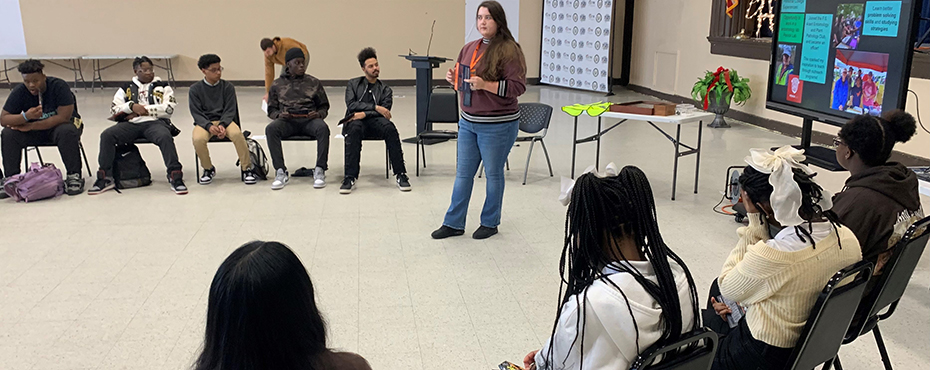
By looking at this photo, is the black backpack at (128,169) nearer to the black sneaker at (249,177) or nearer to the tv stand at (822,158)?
the black sneaker at (249,177)

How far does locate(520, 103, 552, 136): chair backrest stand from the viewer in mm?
5613

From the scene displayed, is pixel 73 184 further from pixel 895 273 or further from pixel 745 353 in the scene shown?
pixel 895 273

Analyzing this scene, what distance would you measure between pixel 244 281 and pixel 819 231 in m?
1.47

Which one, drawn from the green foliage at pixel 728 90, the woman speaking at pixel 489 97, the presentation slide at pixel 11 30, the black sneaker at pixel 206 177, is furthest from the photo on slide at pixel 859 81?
the presentation slide at pixel 11 30

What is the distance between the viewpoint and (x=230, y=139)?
534 cm

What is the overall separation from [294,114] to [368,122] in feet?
1.88

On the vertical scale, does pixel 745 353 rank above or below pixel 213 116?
below

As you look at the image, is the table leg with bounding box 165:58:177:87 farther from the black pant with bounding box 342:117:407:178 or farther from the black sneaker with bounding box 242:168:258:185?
the black pant with bounding box 342:117:407:178

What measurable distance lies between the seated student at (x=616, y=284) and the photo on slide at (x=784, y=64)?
358 cm

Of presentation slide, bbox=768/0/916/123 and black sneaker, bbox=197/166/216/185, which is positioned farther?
black sneaker, bbox=197/166/216/185

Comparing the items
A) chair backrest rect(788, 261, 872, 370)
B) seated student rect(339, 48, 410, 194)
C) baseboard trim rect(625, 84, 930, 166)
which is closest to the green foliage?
baseboard trim rect(625, 84, 930, 166)

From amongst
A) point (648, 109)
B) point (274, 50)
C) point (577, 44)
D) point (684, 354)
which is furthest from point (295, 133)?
point (577, 44)

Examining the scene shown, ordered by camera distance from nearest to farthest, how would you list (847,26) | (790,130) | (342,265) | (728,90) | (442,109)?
(342,265)
(847,26)
(442,109)
(790,130)
(728,90)

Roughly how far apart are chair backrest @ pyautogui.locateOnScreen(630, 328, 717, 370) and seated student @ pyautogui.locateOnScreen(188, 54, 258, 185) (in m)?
4.42
